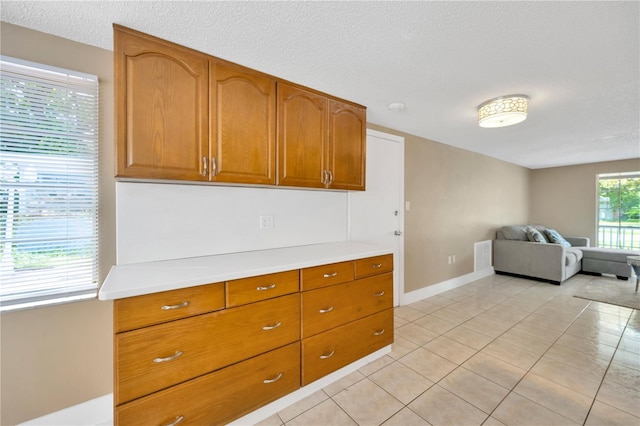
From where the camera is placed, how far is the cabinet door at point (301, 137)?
1889 millimetres

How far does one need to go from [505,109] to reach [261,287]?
2.42 metres

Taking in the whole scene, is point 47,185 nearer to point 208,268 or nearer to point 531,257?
point 208,268

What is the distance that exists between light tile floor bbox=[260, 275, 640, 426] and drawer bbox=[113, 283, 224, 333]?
850 mm

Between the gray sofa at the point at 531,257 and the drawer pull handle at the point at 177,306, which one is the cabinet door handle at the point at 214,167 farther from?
the gray sofa at the point at 531,257

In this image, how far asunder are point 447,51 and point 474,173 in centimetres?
335

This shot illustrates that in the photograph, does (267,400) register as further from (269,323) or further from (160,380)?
(160,380)

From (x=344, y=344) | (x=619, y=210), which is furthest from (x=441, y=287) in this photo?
(x=619, y=210)

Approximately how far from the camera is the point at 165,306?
1.18m

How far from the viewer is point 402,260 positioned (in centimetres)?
319

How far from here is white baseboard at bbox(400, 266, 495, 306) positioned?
329 centimetres

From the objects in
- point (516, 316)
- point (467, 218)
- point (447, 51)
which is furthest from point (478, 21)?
point (467, 218)

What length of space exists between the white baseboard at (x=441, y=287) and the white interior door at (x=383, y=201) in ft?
0.57

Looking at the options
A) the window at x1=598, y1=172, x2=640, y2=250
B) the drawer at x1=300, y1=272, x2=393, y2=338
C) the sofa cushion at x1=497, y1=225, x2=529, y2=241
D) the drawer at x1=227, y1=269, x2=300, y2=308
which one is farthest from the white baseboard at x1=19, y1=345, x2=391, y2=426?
the window at x1=598, y1=172, x2=640, y2=250

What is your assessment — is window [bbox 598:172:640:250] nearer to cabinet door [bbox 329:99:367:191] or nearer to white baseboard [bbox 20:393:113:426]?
cabinet door [bbox 329:99:367:191]
